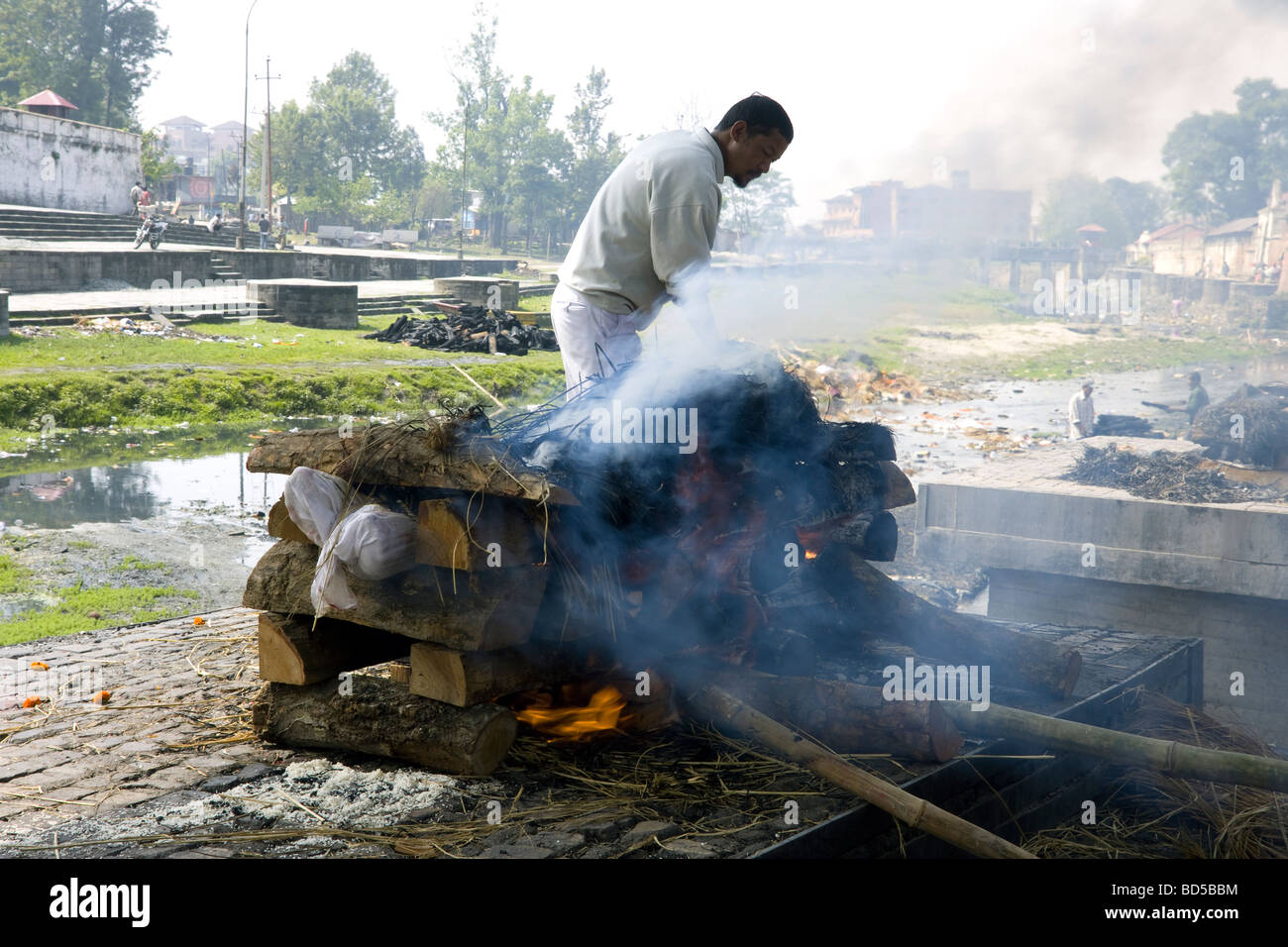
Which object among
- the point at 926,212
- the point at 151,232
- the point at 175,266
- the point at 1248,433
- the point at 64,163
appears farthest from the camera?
the point at 64,163

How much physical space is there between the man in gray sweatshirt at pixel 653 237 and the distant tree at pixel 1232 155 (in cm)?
5397

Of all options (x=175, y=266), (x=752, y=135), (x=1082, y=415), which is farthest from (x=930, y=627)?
(x=175, y=266)

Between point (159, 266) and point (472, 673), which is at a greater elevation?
point (159, 266)

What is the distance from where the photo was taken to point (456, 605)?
148 inches

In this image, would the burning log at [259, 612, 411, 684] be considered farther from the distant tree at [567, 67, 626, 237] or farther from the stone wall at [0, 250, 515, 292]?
the distant tree at [567, 67, 626, 237]

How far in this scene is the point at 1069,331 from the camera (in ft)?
129

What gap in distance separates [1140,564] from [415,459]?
7.42 metres

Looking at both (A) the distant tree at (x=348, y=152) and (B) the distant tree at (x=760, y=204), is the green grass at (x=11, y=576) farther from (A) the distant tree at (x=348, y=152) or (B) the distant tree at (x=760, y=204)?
(A) the distant tree at (x=348, y=152)

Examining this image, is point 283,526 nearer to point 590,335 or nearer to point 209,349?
point 590,335

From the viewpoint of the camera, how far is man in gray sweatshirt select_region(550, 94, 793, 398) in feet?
14.2

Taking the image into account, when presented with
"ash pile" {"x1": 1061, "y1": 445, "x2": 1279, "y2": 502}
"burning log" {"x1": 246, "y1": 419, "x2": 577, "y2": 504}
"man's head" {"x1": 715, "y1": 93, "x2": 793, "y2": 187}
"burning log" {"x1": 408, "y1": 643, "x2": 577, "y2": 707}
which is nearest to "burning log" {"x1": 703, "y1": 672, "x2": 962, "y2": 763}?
"burning log" {"x1": 408, "y1": 643, "x2": 577, "y2": 707}

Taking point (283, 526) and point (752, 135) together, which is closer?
point (283, 526)
